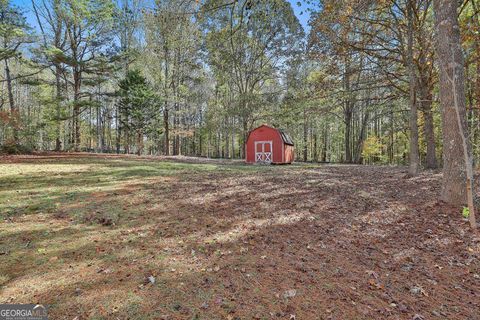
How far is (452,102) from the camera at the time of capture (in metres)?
5.08

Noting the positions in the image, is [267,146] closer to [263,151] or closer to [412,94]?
[263,151]

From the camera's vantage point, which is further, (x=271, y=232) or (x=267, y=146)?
(x=267, y=146)

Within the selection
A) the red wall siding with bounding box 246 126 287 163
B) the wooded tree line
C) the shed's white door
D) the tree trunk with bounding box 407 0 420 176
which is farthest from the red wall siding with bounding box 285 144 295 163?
the tree trunk with bounding box 407 0 420 176

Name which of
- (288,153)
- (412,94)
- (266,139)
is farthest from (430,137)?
(266,139)

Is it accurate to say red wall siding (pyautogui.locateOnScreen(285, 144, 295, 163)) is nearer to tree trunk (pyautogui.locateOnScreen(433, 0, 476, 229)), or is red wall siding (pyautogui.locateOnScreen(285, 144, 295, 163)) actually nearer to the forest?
the forest

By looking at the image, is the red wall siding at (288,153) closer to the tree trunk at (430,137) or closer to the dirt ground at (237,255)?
the tree trunk at (430,137)

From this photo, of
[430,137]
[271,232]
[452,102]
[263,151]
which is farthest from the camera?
[263,151]

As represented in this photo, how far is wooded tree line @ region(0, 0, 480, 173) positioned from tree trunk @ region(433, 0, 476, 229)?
46cm

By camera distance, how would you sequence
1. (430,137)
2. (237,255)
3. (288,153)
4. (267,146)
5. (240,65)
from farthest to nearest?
(240,65) → (288,153) → (267,146) → (430,137) → (237,255)

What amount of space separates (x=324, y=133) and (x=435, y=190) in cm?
2882

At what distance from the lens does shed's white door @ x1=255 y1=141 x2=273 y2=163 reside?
63.2ft

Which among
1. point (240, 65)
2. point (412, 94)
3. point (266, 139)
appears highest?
point (240, 65)

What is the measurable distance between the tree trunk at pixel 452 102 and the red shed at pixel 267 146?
1380 cm

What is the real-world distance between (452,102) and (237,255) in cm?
518
